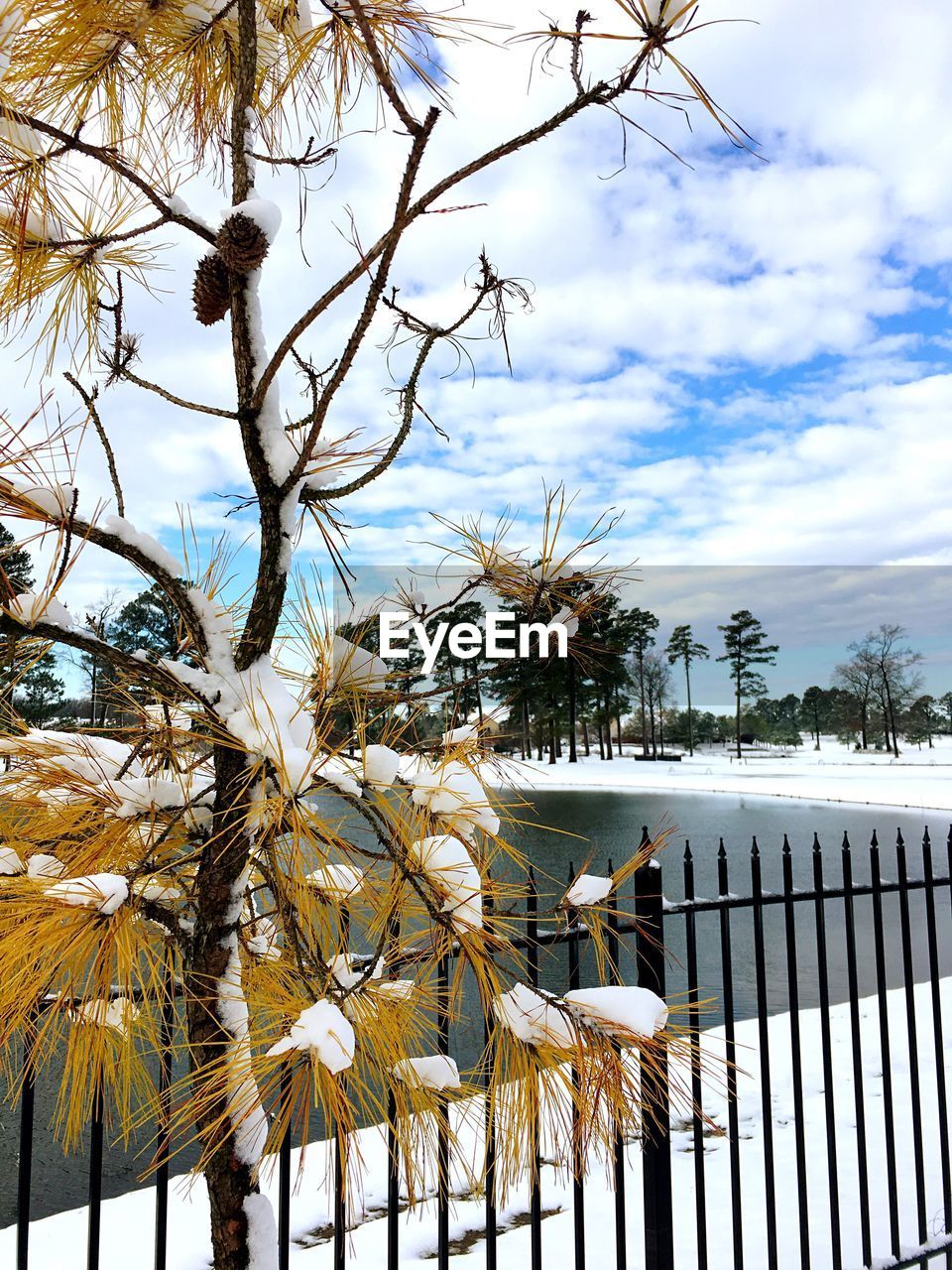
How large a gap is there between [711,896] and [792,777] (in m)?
25.0

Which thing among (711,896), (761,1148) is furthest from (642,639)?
(761,1148)

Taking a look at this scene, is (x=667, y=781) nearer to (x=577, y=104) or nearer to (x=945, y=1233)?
(x=945, y=1233)

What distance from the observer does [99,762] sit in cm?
155

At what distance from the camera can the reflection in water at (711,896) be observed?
4605 mm

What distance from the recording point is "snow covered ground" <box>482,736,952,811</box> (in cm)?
2569

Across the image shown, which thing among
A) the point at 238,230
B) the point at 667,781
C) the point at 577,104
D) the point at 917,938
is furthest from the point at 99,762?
the point at 667,781

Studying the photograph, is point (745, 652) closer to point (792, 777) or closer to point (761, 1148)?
point (792, 777)

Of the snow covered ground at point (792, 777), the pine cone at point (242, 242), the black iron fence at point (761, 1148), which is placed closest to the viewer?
the pine cone at point (242, 242)

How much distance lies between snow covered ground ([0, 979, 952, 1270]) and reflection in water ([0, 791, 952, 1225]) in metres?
0.54

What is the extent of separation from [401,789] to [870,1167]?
3.49 meters

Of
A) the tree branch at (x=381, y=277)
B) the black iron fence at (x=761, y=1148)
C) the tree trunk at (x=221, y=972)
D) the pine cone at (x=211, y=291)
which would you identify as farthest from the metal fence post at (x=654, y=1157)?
the pine cone at (x=211, y=291)

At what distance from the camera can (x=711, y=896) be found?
36.3ft

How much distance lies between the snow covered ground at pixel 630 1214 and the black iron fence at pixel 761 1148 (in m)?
0.01

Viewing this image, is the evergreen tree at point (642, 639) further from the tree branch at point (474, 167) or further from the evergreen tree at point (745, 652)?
the tree branch at point (474, 167)
